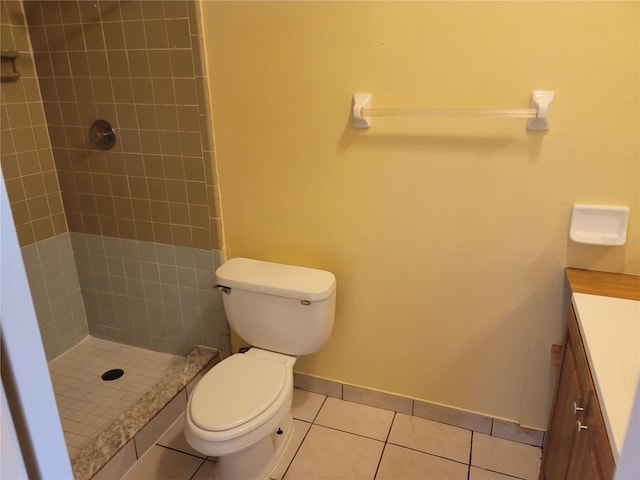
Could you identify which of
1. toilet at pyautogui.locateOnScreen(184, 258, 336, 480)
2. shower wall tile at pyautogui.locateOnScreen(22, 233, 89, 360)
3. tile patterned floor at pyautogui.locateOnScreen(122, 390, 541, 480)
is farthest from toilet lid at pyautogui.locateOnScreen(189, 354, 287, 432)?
shower wall tile at pyautogui.locateOnScreen(22, 233, 89, 360)

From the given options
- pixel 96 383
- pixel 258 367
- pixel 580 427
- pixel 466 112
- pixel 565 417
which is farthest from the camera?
pixel 96 383

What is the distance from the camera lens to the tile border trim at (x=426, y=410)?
1.95 metres

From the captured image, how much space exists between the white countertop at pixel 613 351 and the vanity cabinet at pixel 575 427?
0.11 feet

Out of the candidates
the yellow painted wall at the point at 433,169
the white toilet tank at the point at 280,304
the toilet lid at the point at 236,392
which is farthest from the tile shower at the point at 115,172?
the toilet lid at the point at 236,392

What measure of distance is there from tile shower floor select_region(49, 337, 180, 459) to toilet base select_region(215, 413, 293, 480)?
1.89 ft

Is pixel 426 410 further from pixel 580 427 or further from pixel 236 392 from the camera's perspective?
pixel 580 427

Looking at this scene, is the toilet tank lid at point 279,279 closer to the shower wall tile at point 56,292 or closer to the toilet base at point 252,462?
the toilet base at point 252,462

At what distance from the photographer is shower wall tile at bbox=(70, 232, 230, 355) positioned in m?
2.24

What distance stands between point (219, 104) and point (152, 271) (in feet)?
2.96

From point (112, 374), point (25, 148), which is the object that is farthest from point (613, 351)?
point (25, 148)

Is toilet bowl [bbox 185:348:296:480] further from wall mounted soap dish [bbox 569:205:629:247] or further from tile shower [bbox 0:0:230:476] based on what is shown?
wall mounted soap dish [bbox 569:205:629:247]

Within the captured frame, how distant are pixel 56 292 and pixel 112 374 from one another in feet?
1.68

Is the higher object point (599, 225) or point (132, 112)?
point (132, 112)

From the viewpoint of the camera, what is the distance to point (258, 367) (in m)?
1.82
